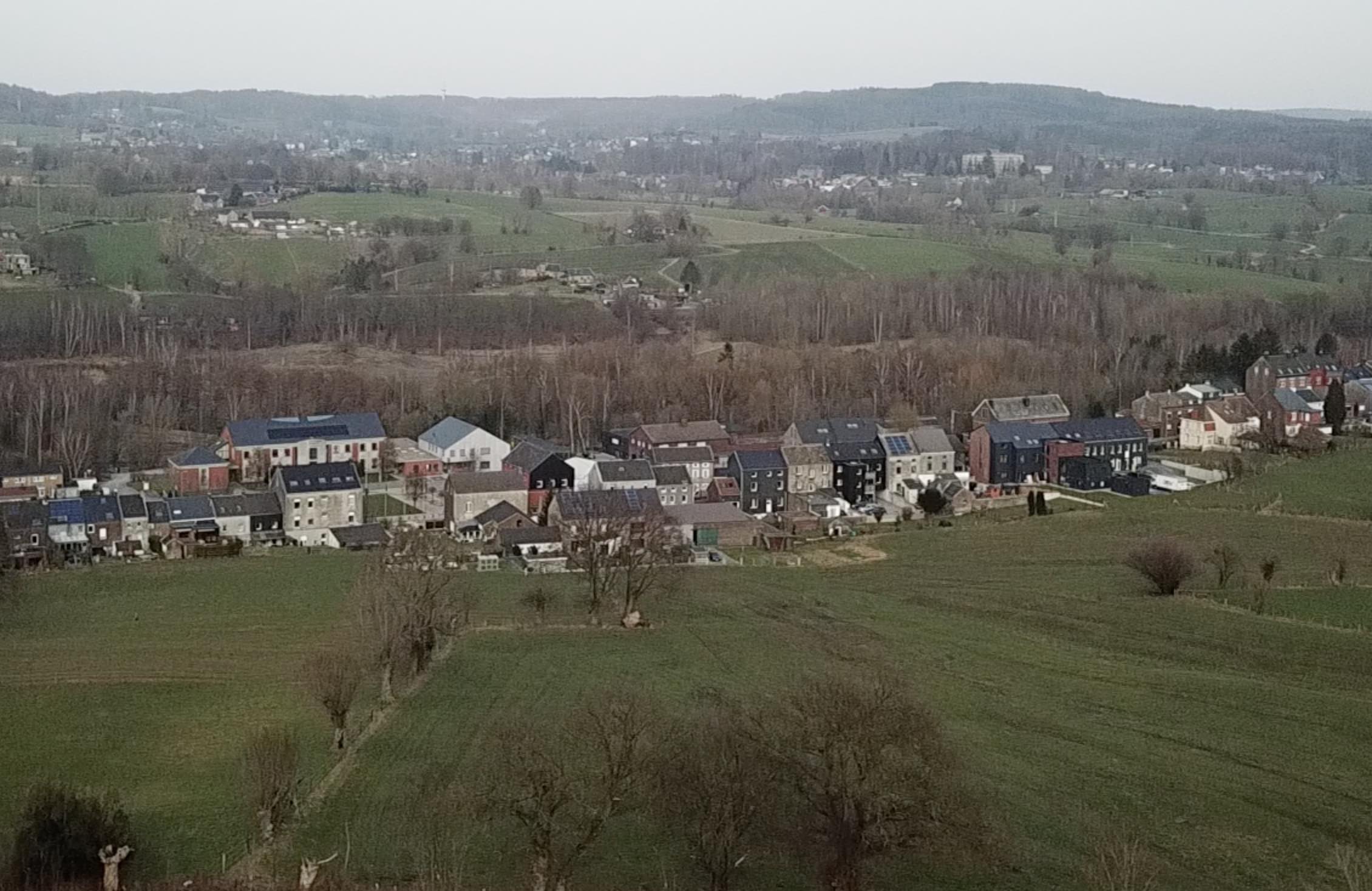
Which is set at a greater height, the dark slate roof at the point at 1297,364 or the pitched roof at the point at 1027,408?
the dark slate roof at the point at 1297,364

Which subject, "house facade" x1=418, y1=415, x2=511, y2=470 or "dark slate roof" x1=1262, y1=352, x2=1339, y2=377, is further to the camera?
"dark slate roof" x1=1262, y1=352, x2=1339, y2=377

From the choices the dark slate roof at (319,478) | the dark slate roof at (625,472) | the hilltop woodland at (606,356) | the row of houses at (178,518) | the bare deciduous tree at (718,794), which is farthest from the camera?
the hilltop woodland at (606,356)

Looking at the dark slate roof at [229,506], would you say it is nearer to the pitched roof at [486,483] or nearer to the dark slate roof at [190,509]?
the dark slate roof at [190,509]

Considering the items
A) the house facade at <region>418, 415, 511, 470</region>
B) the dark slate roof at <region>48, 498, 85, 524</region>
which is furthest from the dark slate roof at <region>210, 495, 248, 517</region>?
the house facade at <region>418, 415, 511, 470</region>

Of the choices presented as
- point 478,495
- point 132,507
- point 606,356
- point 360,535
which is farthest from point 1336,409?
point 132,507

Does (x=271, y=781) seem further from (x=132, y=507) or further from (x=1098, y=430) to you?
(x=1098, y=430)

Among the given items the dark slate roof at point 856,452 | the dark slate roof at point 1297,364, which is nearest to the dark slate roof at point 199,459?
the dark slate roof at point 856,452

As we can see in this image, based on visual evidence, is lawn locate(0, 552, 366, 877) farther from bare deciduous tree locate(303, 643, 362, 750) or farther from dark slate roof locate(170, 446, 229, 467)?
dark slate roof locate(170, 446, 229, 467)
